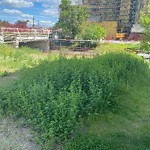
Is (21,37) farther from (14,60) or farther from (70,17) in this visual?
(70,17)

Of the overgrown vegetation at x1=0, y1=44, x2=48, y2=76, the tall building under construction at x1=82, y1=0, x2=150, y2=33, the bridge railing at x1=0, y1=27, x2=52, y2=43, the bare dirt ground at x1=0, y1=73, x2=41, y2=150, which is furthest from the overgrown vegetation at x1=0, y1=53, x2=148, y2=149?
the tall building under construction at x1=82, y1=0, x2=150, y2=33

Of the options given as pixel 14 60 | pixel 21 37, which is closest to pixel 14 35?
pixel 21 37

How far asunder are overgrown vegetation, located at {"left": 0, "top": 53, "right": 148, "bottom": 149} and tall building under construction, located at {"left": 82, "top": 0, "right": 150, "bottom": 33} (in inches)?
2362

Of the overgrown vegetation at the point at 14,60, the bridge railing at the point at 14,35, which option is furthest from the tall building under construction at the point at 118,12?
the overgrown vegetation at the point at 14,60

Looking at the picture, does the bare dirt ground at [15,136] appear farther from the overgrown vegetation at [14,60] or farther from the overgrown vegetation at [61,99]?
the overgrown vegetation at [14,60]

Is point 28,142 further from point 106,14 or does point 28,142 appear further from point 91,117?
point 106,14

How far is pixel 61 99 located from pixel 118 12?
7231 centimetres

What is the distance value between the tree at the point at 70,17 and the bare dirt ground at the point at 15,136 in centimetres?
3188

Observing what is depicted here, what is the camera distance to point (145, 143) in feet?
11.7

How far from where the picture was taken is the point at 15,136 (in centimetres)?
366

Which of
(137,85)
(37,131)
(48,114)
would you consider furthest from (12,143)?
→ (137,85)

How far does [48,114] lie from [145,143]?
168 centimetres

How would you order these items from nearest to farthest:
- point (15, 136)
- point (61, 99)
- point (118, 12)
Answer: point (15, 136)
point (61, 99)
point (118, 12)

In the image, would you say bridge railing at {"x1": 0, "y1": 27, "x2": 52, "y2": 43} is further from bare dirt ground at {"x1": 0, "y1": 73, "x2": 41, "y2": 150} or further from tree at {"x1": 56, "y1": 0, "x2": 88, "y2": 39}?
bare dirt ground at {"x1": 0, "y1": 73, "x2": 41, "y2": 150}
